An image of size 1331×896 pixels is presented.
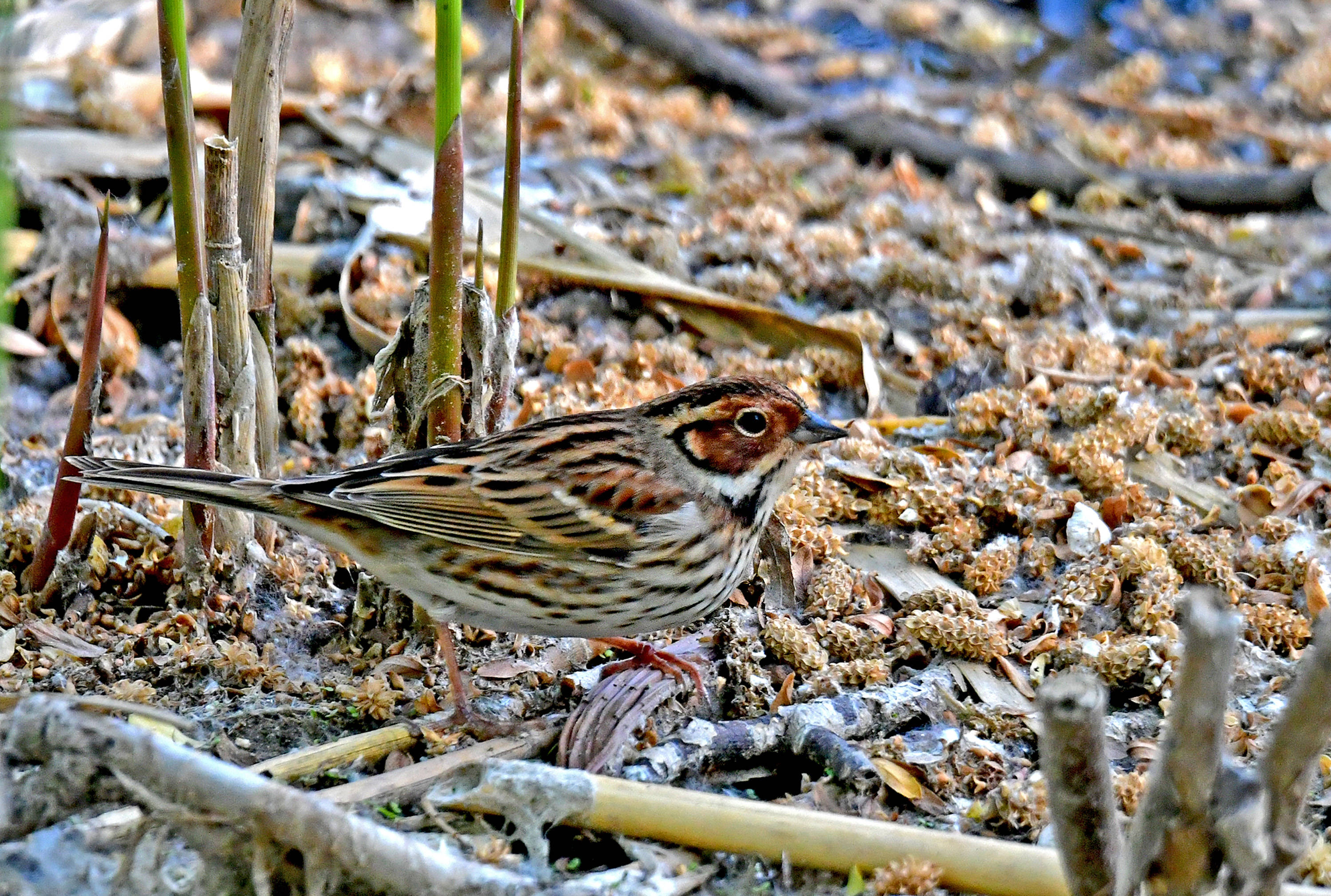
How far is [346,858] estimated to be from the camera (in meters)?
2.86

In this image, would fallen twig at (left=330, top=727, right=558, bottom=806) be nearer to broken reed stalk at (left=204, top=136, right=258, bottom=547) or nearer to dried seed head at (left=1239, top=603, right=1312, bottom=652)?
broken reed stalk at (left=204, top=136, right=258, bottom=547)

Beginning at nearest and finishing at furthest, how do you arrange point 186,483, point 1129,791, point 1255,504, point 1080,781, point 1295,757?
point 1295,757
point 1080,781
point 1129,791
point 186,483
point 1255,504

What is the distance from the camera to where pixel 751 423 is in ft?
13.7


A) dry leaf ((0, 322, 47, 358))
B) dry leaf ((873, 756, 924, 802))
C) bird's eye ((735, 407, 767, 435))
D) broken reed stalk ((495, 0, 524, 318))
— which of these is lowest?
dry leaf ((873, 756, 924, 802))

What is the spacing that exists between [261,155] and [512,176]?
28.5 inches

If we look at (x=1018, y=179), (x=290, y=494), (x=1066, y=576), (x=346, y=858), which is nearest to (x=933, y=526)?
(x=1066, y=576)

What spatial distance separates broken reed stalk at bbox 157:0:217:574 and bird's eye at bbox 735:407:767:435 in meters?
1.42

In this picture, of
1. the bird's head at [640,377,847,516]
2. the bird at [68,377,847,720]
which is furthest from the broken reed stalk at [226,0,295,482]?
the bird's head at [640,377,847,516]

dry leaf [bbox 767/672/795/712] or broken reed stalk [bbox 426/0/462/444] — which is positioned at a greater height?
broken reed stalk [bbox 426/0/462/444]

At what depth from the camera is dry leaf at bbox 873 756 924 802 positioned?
144 inches

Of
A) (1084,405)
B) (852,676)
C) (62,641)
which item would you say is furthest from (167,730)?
(1084,405)

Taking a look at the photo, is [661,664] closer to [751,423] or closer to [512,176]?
[751,423]

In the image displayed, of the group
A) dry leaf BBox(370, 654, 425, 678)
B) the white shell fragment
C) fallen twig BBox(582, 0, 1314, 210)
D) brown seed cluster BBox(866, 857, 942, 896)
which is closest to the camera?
brown seed cluster BBox(866, 857, 942, 896)

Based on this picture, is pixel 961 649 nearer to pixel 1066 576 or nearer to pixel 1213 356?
pixel 1066 576
